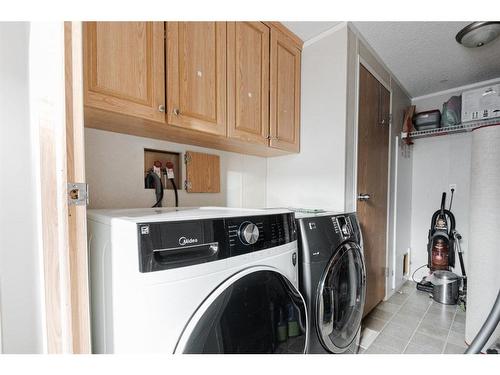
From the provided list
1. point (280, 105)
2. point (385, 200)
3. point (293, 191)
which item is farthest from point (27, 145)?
point (385, 200)

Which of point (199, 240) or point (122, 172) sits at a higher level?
point (122, 172)

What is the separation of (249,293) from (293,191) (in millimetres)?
1131

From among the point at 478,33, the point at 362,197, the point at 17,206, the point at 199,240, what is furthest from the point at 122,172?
the point at 478,33

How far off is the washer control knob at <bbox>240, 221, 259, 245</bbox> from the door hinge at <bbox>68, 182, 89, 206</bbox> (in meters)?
0.44

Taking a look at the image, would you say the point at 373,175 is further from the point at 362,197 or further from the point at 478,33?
the point at 478,33

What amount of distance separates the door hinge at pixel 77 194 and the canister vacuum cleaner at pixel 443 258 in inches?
117

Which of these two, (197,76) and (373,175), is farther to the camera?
(373,175)

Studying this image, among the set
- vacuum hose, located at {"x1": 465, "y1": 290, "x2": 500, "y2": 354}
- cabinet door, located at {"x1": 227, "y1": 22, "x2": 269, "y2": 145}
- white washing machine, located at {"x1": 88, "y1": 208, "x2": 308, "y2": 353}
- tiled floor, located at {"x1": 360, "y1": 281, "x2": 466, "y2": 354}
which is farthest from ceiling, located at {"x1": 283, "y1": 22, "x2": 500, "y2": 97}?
tiled floor, located at {"x1": 360, "y1": 281, "x2": 466, "y2": 354}

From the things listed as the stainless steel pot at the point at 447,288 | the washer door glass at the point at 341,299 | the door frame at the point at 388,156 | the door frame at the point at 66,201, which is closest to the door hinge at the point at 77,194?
the door frame at the point at 66,201

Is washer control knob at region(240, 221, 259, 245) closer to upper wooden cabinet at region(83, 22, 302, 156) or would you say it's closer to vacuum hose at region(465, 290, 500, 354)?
upper wooden cabinet at region(83, 22, 302, 156)

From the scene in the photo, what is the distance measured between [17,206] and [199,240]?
65 centimetres

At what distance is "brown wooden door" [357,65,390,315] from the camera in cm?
171

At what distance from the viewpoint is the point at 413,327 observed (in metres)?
1.80
